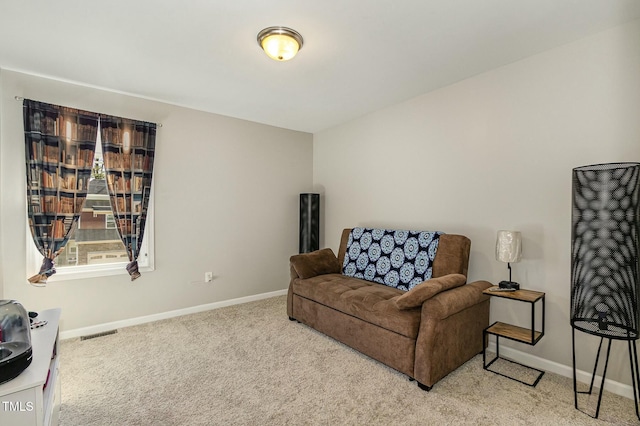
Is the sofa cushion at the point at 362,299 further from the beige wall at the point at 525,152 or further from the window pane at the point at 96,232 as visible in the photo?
the window pane at the point at 96,232

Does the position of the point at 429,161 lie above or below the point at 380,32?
below

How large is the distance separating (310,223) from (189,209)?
1612 mm

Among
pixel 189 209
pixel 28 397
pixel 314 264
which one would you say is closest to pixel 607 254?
pixel 314 264

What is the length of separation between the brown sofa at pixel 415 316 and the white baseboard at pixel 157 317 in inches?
48.9

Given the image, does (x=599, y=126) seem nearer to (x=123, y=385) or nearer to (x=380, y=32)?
(x=380, y=32)

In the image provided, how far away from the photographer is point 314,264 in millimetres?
3430

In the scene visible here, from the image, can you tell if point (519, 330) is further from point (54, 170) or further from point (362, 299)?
point (54, 170)

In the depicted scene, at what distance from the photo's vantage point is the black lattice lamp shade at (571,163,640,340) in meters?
1.76

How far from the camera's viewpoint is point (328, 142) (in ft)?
15.0

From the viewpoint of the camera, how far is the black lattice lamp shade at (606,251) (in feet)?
5.78

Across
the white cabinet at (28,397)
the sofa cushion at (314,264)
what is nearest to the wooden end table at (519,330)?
the sofa cushion at (314,264)

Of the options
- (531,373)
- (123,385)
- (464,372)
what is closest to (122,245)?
(123,385)

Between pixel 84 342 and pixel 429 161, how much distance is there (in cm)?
390

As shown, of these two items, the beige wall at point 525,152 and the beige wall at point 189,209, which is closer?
the beige wall at point 525,152
